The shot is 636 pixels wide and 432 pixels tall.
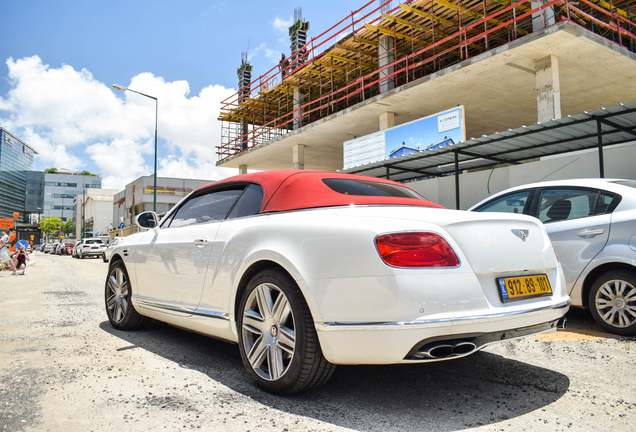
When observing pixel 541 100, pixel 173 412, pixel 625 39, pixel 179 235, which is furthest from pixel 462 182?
pixel 173 412

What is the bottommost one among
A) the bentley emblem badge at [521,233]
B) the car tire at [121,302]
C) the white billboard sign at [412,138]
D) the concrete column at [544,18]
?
the car tire at [121,302]

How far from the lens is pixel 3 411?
96.0 inches

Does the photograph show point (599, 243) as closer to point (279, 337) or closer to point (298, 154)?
point (279, 337)

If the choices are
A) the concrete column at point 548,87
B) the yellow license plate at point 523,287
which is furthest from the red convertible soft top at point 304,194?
the concrete column at point 548,87

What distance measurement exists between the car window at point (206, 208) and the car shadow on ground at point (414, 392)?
44.6 inches

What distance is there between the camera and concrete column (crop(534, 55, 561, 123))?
45.2 ft

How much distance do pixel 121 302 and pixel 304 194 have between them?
275 cm

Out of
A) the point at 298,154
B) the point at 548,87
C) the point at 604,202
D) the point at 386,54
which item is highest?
the point at 386,54

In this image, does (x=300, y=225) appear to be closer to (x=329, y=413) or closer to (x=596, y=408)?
(x=329, y=413)

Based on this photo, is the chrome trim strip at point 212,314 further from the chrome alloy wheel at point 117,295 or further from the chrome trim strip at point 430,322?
the chrome alloy wheel at point 117,295

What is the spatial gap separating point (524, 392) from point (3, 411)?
3.01m

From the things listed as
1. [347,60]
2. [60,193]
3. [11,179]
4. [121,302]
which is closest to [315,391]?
[121,302]

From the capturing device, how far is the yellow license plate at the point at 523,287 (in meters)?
2.47

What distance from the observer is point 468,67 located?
48.2ft
